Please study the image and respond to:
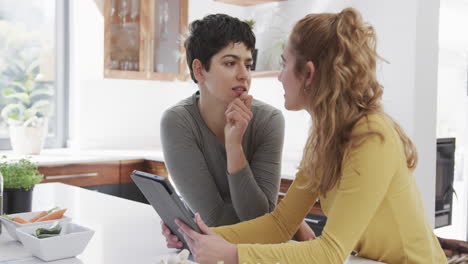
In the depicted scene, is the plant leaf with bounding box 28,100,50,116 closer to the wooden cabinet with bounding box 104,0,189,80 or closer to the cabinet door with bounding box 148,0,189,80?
the wooden cabinet with bounding box 104,0,189,80

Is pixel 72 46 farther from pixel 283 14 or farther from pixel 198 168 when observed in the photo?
pixel 198 168

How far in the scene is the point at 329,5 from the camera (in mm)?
3697

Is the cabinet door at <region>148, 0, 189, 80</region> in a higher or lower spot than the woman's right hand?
higher

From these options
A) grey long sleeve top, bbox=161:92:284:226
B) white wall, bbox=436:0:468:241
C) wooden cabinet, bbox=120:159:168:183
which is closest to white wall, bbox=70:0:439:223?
wooden cabinet, bbox=120:159:168:183

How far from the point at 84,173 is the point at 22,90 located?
1037 mm

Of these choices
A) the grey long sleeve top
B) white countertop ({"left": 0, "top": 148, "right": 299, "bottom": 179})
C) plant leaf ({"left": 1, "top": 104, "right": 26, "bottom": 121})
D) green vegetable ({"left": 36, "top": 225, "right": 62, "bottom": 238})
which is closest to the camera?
green vegetable ({"left": 36, "top": 225, "right": 62, "bottom": 238})

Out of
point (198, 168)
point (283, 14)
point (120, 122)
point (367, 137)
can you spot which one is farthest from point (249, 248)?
point (120, 122)

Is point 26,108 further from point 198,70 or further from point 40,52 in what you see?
point 198,70

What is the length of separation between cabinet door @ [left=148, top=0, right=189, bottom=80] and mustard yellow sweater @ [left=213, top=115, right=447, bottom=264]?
3.08m

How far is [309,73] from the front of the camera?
56.9 inches

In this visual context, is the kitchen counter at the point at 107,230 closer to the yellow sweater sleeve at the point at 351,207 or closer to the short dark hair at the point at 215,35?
the yellow sweater sleeve at the point at 351,207

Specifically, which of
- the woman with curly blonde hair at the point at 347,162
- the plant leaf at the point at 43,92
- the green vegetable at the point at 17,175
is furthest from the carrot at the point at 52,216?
the plant leaf at the point at 43,92

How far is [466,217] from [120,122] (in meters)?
3.01

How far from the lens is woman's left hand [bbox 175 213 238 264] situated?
1.31 m
